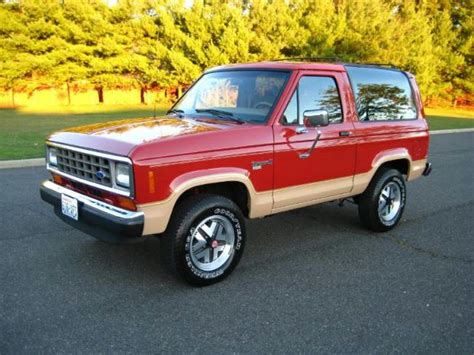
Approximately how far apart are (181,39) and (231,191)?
27636 millimetres

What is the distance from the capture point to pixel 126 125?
Result: 4367 millimetres

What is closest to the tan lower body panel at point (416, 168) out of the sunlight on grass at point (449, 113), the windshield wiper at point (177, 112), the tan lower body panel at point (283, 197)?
the tan lower body panel at point (283, 197)

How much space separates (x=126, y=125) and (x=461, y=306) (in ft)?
11.4

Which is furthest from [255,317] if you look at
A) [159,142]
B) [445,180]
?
[445,180]

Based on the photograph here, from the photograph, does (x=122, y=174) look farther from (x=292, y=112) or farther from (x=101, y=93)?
(x=101, y=93)

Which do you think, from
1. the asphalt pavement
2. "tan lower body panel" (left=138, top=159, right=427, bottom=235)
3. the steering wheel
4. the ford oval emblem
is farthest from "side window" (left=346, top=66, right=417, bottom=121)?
the ford oval emblem

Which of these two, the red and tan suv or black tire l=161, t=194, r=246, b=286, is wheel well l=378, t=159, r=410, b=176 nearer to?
the red and tan suv

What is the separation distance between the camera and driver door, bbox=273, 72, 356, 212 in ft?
14.2

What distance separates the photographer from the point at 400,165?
19.4ft

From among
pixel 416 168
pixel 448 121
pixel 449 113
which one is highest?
pixel 416 168

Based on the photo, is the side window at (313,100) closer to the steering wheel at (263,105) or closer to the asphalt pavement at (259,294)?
the steering wheel at (263,105)

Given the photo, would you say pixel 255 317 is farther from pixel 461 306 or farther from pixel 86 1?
Result: pixel 86 1

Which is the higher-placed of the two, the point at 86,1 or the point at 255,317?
the point at 86,1

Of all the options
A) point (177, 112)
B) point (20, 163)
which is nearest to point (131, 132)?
point (177, 112)
